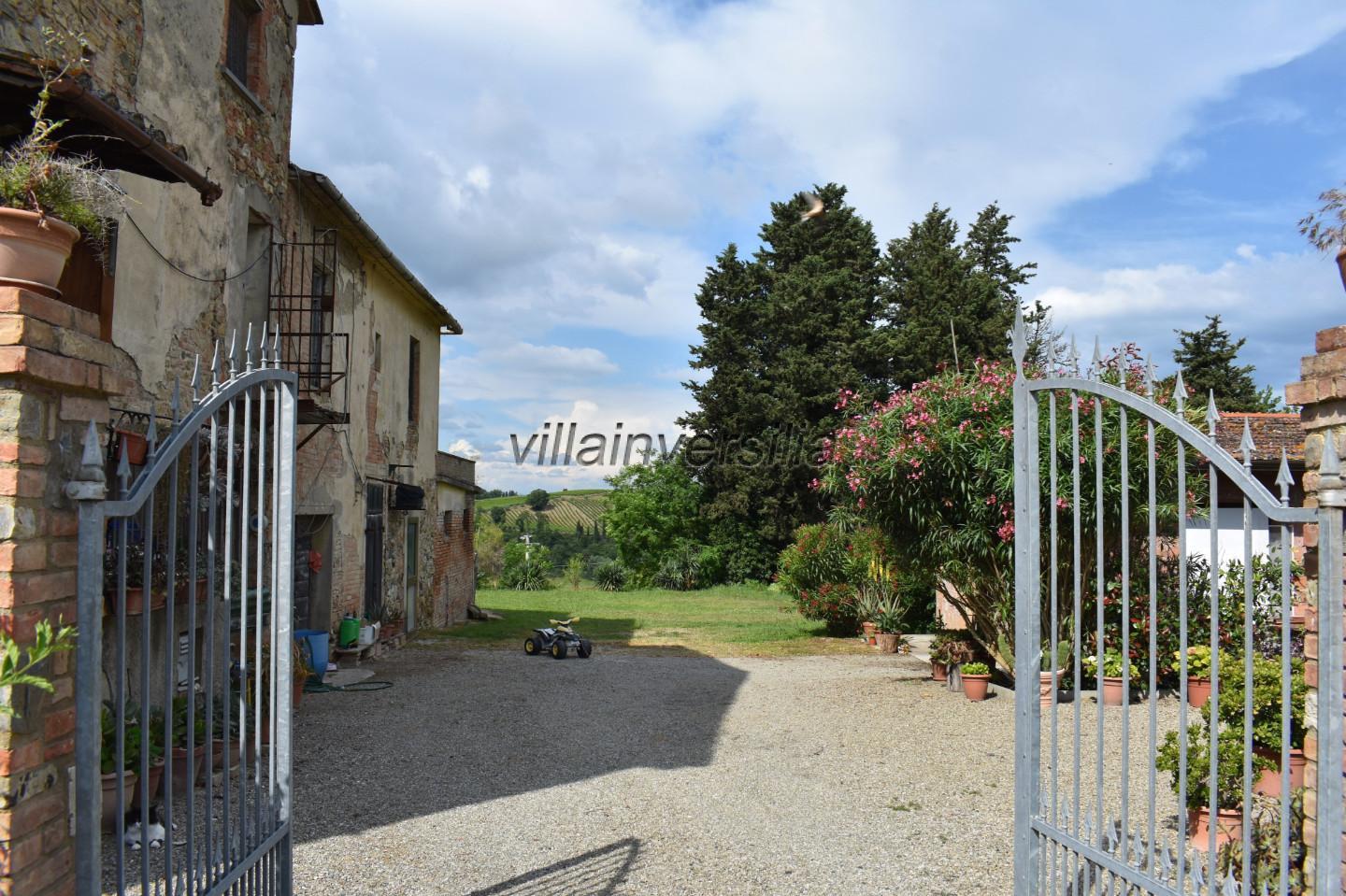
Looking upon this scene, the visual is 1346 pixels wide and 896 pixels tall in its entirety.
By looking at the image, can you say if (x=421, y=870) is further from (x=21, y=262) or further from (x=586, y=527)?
(x=586, y=527)

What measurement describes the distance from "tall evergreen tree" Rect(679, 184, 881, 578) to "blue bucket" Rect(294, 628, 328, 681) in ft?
60.0

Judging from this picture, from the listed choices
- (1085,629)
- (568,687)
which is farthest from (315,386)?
(1085,629)

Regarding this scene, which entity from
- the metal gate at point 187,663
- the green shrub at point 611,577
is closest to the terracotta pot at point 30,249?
the metal gate at point 187,663

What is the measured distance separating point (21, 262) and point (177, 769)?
4790mm

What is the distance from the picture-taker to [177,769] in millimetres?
5980

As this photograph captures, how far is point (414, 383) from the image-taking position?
1587 cm

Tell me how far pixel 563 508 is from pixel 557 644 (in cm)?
5082

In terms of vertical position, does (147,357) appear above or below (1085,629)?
above

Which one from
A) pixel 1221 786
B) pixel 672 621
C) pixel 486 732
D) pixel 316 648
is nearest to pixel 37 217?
pixel 1221 786

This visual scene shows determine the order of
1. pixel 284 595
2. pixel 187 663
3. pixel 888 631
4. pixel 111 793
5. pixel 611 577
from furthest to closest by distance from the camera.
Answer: pixel 611 577 < pixel 888 631 < pixel 111 793 < pixel 284 595 < pixel 187 663

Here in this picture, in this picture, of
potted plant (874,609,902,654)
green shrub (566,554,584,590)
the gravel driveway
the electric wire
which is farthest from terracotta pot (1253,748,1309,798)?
green shrub (566,554,584,590)

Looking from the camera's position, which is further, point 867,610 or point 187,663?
point 867,610

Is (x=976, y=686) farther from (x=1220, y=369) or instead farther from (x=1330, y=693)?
(x=1220, y=369)

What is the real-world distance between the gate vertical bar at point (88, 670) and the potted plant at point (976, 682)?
9.10 m
